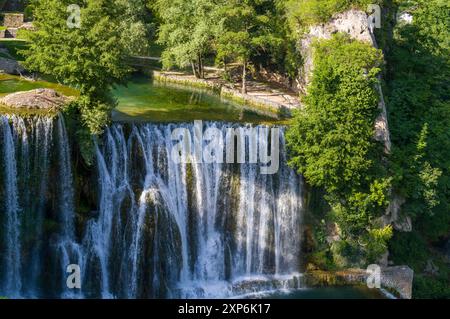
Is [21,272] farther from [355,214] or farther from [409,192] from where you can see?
[409,192]

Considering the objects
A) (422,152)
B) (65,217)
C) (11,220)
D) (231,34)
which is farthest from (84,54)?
(422,152)

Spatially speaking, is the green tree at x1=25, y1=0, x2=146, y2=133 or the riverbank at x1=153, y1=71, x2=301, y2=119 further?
the riverbank at x1=153, y1=71, x2=301, y2=119

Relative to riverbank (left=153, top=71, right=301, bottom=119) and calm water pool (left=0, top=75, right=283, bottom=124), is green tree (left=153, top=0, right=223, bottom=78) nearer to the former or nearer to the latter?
riverbank (left=153, top=71, right=301, bottom=119)

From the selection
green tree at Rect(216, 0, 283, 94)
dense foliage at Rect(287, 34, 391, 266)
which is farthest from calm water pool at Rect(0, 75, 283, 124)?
green tree at Rect(216, 0, 283, 94)

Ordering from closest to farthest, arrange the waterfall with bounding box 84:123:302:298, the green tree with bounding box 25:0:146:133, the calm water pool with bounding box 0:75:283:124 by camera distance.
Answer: the green tree with bounding box 25:0:146:133, the waterfall with bounding box 84:123:302:298, the calm water pool with bounding box 0:75:283:124

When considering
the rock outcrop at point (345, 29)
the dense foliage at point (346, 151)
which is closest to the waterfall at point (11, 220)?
the dense foliage at point (346, 151)

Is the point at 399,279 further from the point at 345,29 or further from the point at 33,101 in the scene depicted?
the point at 33,101

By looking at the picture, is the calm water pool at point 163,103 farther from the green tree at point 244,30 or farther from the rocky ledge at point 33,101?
the green tree at point 244,30
